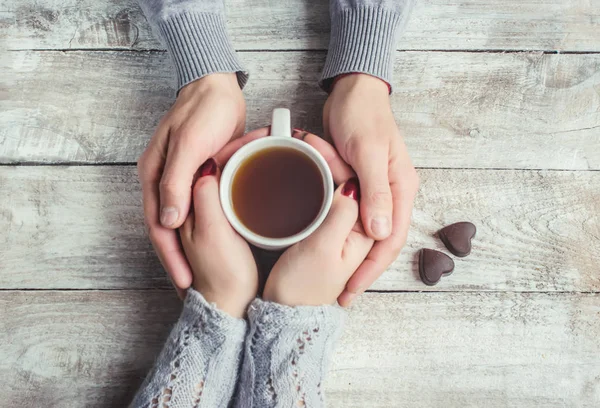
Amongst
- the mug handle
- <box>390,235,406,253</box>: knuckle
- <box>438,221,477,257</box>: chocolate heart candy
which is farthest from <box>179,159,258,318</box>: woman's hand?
<box>438,221,477,257</box>: chocolate heart candy

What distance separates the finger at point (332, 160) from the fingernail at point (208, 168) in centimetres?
14

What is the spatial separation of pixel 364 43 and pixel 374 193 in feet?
0.96

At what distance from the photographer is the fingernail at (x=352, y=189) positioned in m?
0.78

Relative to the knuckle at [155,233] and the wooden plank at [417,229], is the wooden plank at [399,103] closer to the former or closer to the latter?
the wooden plank at [417,229]

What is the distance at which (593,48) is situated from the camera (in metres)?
1.00

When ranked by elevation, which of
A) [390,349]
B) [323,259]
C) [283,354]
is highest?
[323,259]

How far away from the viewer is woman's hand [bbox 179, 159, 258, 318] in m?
0.76

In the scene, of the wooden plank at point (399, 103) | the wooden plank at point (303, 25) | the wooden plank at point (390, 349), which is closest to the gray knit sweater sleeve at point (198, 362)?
the wooden plank at point (390, 349)

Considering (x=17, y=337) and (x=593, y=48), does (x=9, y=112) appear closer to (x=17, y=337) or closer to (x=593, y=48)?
(x=17, y=337)

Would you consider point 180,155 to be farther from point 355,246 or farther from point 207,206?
point 355,246

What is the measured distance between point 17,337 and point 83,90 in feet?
1.54

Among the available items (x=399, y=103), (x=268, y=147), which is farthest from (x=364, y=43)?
(x=268, y=147)

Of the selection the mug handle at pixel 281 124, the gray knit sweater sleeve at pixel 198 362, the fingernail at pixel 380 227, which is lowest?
the gray knit sweater sleeve at pixel 198 362

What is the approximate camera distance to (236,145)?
83 centimetres
